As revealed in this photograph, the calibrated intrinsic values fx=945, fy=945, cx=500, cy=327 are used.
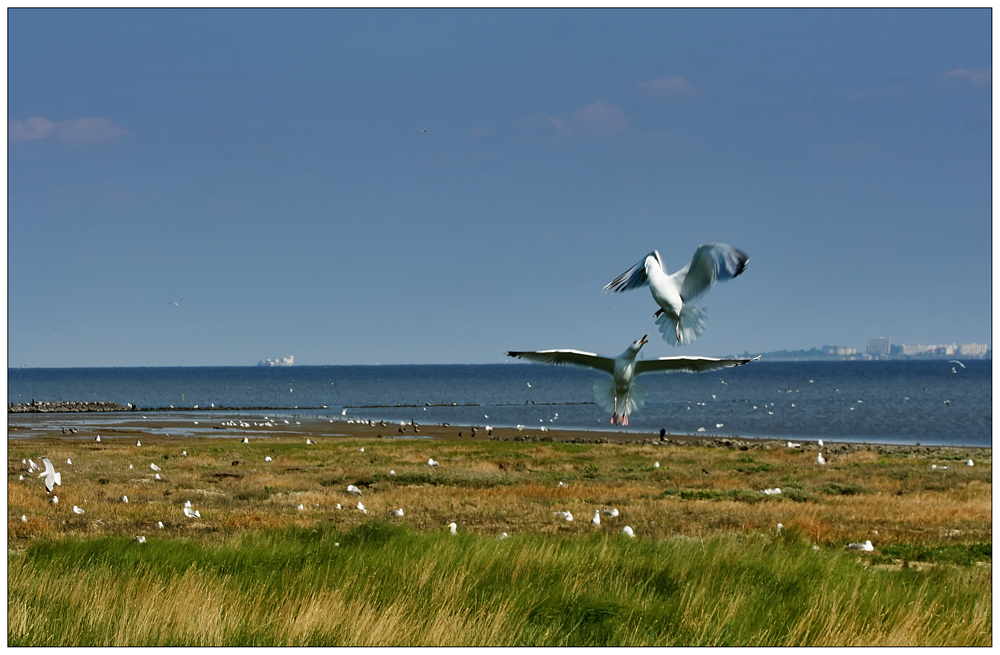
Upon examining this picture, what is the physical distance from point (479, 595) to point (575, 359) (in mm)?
9129

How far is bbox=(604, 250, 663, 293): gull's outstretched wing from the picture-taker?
2408 millimetres

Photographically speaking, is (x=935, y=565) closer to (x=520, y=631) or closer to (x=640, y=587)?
(x=640, y=587)

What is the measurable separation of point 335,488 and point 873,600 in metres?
20.3

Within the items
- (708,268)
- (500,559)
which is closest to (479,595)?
(500,559)

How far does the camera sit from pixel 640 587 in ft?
37.7

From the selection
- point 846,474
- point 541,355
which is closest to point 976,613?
point 541,355

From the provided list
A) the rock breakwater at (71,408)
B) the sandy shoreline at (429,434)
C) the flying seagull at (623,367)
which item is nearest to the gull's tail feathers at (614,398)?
the flying seagull at (623,367)

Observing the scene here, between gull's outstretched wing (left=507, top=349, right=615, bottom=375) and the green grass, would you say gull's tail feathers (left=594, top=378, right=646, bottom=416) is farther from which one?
the green grass

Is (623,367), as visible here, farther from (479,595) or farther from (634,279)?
(479,595)

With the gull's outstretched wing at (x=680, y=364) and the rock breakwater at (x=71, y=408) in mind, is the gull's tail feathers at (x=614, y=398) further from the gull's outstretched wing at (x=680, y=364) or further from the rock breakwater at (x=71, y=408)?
the rock breakwater at (x=71, y=408)

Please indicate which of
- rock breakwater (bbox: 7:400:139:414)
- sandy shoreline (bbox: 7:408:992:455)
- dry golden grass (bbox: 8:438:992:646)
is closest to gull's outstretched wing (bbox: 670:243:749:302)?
dry golden grass (bbox: 8:438:992:646)

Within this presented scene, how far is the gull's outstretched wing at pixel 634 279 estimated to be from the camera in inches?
94.8

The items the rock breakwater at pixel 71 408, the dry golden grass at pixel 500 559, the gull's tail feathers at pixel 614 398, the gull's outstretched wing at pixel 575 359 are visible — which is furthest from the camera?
the rock breakwater at pixel 71 408

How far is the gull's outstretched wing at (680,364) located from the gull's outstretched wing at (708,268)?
23cm
